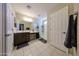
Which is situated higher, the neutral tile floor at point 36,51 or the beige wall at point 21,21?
the beige wall at point 21,21

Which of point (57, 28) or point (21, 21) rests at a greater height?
point (21, 21)

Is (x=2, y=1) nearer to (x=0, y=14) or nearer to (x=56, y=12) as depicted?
(x=0, y=14)

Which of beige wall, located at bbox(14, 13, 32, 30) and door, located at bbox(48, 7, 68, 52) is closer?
beige wall, located at bbox(14, 13, 32, 30)

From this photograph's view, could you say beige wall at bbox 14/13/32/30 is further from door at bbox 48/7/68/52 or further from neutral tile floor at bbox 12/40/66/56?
door at bbox 48/7/68/52

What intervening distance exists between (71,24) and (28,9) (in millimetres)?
959

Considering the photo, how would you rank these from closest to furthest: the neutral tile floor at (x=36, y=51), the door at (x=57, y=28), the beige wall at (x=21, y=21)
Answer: the neutral tile floor at (x=36, y=51), the beige wall at (x=21, y=21), the door at (x=57, y=28)

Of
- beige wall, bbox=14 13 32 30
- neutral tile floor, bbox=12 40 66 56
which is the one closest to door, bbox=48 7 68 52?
neutral tile floor, bbox=12 40 66 56

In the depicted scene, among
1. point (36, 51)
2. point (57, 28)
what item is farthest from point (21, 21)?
point (57, 28)

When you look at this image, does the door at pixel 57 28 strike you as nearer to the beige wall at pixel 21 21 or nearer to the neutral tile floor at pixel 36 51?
the neutral tile floor at pixel 36 51

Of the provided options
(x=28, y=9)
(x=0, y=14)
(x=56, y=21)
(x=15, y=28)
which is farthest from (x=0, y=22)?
(x=56, y=21)

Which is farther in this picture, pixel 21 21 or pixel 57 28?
pixel 57 28

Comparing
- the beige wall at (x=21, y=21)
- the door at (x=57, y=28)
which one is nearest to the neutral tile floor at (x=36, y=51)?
the door at (x=57, y=28)

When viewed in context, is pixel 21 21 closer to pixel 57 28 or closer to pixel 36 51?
pixel 36 51

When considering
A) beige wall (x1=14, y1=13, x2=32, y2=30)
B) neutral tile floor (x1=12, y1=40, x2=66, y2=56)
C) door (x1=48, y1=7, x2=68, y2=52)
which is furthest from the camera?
door (x1=48, y1=7, x2=68, y2=52)
